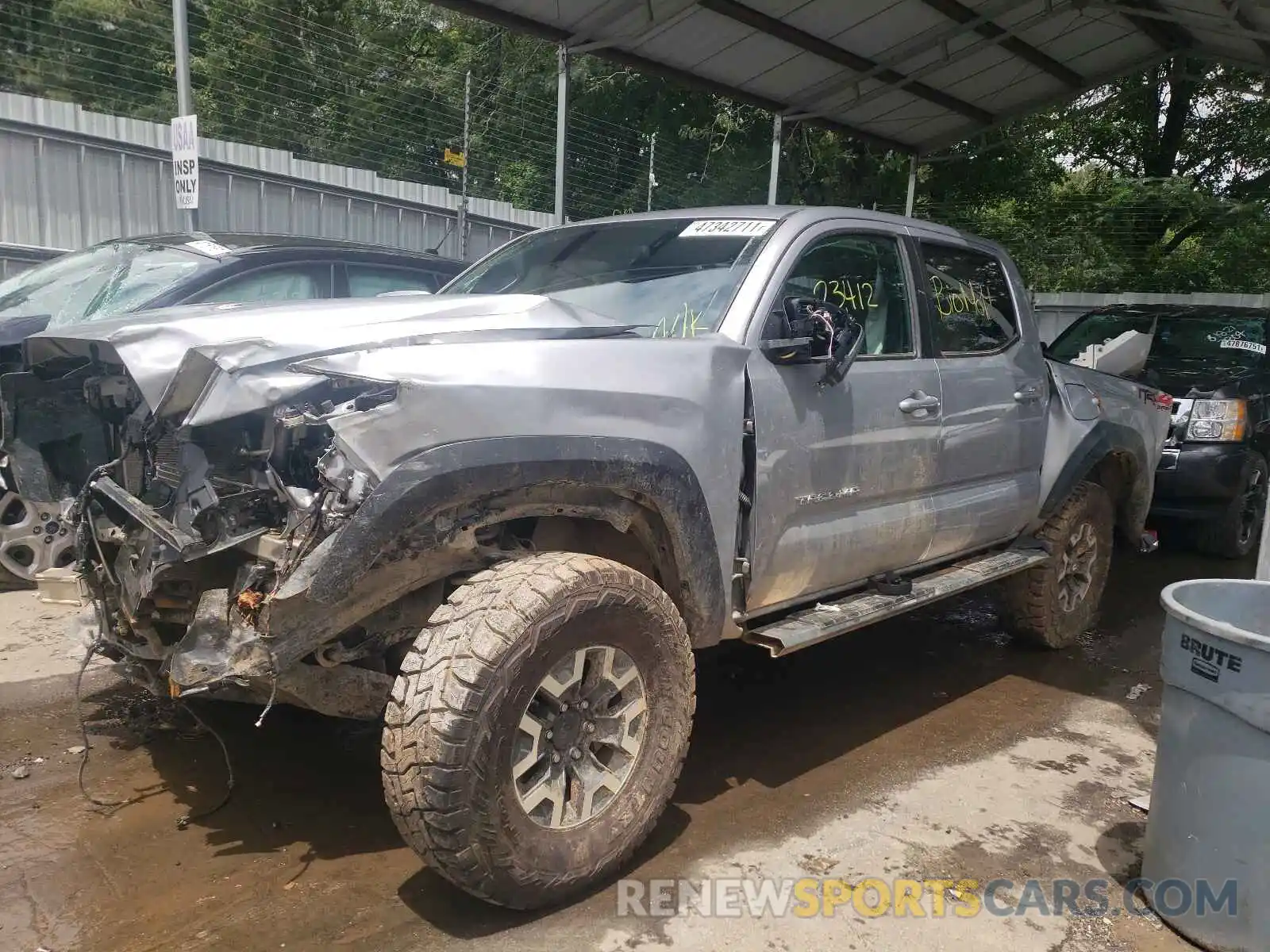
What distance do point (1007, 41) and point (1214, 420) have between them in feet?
13.5

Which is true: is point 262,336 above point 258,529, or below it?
above

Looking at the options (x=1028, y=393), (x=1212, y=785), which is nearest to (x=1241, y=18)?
(x=1028, y=393)

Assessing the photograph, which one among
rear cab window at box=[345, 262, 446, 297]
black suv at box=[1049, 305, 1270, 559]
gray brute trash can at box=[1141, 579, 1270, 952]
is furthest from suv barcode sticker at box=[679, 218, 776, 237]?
black suv at box=[1049, 305, 1270, 559]

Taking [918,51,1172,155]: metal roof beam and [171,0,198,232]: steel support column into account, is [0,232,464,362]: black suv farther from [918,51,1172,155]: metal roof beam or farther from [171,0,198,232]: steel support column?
[918,51,1172,155]: metal roof beam

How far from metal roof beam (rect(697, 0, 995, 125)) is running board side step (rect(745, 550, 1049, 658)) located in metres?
5.12

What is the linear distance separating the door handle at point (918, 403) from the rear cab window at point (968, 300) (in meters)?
0.31

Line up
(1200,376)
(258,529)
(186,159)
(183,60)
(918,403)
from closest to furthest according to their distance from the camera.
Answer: (258,529)
(918,403)
(186,159)
(183,60)
(1200,376)

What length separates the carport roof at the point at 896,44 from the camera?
7.89m

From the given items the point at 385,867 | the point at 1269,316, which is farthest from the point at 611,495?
the point at 1269,316

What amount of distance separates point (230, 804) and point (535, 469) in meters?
1.69

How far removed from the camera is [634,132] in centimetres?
1477

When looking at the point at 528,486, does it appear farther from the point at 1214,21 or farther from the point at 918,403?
the point at 1214,21

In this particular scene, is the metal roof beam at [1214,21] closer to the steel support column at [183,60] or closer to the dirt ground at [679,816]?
the dirt ground at [679,816]

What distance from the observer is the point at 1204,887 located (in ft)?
9.16
